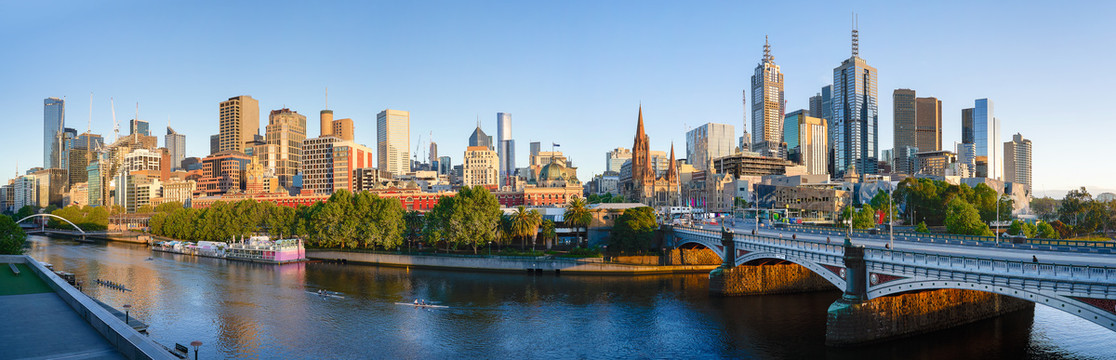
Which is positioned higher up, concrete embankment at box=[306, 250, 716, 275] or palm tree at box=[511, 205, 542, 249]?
palm tree at box=[511, 205, 542, 249]

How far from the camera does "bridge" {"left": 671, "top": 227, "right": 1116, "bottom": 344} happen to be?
3669cm

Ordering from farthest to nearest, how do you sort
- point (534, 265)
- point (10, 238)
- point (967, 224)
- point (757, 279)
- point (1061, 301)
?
1. point (967, 224)
2. point (534, 265)
3. point (10, 238)
4. point (757, 279)
5. point (1061, 301)

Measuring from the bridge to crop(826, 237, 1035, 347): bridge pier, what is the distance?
4.9 inches

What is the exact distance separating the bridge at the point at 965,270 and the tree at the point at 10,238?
103m

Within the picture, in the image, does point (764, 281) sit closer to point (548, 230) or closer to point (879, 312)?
point (879, 312)

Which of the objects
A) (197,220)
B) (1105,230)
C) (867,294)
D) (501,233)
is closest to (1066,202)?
(1105,230)

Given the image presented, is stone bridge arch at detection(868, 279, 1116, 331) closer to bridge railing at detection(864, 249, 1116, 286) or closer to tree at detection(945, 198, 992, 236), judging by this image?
bridge railing at detection(864, 249, 1116, 286)

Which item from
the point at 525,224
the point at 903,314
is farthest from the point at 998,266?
the point at 525,224

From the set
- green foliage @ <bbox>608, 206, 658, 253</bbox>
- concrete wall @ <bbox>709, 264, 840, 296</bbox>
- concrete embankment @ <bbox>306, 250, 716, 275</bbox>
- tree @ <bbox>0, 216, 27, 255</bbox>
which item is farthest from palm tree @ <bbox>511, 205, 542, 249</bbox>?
tree @ <bbox>0, 216, 27, 255</bbox>

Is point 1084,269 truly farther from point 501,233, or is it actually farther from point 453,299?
point 501,233

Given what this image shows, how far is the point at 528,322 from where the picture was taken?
62.8m

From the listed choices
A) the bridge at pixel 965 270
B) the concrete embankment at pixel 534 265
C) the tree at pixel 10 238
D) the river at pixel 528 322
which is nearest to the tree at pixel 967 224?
the river at pixel 528 322

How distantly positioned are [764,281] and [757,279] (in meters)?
1.05

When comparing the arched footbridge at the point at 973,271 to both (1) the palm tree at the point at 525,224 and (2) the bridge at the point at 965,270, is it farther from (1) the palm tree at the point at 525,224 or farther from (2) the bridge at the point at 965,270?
(1) the palm tree at the point at 525,224
